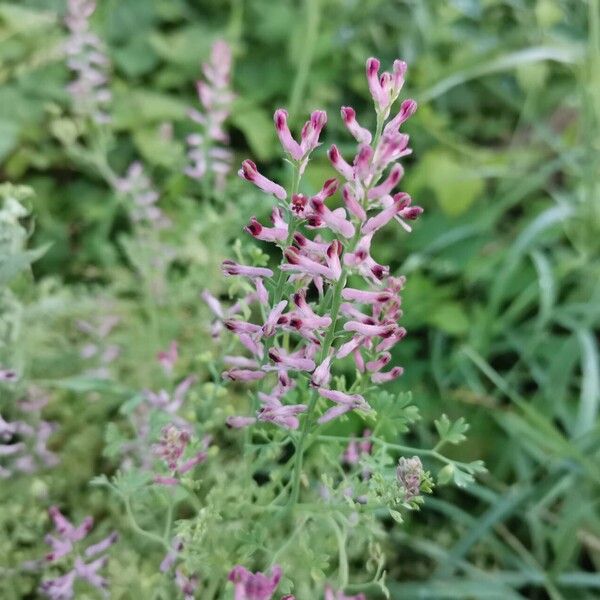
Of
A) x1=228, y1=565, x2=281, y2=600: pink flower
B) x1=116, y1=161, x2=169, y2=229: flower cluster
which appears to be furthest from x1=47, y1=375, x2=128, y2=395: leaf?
x1=228, y1=565, x2=281, y2=600: pink flower

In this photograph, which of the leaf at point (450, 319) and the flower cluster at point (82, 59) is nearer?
the flower cluster at point (82, 59)

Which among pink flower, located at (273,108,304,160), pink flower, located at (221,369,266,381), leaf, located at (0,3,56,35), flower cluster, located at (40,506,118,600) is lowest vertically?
flower cluster, located at (40,506,118,600)

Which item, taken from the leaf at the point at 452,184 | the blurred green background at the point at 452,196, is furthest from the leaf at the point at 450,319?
the leaf at the point at 452,184

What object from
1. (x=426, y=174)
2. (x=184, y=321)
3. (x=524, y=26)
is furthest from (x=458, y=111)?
(x=184, y=321)

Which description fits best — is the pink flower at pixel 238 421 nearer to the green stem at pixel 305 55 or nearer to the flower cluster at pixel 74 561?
the flower cluster at pixel 74 561

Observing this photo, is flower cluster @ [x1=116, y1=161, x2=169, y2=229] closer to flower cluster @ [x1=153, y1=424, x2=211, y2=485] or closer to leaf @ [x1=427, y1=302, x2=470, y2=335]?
leaf @ [x1=427, y1=302, x2=470, y2=335]

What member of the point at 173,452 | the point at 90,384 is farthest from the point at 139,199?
the point at 173,452

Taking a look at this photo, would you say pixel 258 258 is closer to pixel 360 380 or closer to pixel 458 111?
pixel 360 380

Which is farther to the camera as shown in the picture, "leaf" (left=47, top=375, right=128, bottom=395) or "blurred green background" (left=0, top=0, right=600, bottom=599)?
"blurred green background" (left=0, top=0, right=600, bottom=599)
